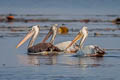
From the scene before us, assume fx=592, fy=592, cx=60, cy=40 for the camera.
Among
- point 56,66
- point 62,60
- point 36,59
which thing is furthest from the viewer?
point 36,59

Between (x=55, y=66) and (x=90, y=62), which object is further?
(x=90, y=62)

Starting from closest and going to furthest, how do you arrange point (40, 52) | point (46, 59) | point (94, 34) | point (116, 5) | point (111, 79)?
1. point (111, 79)
2. point (46, 59)
3. point (40, 52)
4. point (94, 34)
5. point (116, 5)

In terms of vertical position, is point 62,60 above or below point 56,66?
above

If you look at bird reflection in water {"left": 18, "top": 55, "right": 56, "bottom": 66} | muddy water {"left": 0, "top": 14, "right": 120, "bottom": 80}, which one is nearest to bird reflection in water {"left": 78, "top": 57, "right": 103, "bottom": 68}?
muddy water {"left": 0, "top": 14, "right": 120, "bottom": 80}

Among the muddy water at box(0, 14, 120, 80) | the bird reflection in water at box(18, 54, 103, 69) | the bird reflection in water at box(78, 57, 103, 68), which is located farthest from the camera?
the bird reflection in water at box(18, 54, 103, 69)

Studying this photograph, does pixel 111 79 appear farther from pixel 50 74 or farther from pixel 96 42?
pixel 96 42

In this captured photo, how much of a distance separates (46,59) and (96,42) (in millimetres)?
5836

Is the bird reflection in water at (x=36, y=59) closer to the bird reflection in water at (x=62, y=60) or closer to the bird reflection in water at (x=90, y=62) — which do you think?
the bird reflection in water at (x=62, y=60)

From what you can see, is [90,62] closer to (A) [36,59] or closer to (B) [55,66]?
(B) [55,66]

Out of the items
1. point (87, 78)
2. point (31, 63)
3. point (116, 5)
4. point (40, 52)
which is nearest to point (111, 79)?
point (87, 78)

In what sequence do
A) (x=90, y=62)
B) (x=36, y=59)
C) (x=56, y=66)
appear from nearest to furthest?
(x=56, y=66) < (x=90, y=62) < (x=36, y=59)

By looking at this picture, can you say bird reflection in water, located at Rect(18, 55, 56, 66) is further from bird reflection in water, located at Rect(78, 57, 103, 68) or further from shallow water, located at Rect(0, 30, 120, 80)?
bird reflection in water, located at Rect(78, 57, 103, 68)

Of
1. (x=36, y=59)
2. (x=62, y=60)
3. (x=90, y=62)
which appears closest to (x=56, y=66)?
(x=90, y=62)

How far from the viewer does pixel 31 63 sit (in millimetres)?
14992
